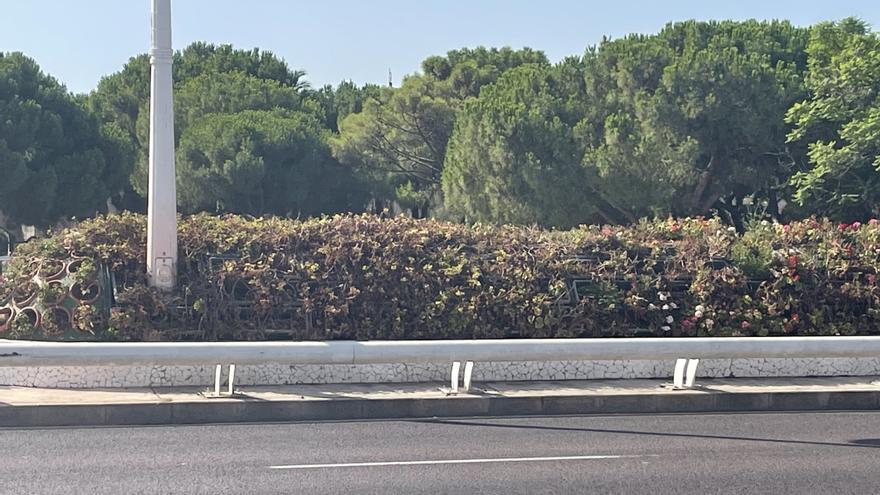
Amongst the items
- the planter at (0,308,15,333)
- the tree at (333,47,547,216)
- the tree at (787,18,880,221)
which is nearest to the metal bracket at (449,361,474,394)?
the planter at (0,308,15,333)

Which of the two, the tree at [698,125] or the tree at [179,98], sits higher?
the tree at [179,98]

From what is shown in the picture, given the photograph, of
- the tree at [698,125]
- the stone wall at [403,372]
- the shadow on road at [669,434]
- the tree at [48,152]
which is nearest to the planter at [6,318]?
the stone wall at [403,372]

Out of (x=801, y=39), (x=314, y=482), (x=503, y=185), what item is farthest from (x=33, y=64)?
(x=314, y=482)

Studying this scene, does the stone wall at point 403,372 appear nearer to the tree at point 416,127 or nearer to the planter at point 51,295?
the planter at point 51,295

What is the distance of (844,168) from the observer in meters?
23.7

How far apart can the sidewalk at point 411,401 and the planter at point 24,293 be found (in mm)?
1584

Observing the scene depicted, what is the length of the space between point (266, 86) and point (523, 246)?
4083 cm

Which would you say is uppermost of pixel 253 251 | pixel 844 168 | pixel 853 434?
pixel 844 168

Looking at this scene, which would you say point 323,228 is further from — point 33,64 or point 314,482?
point 33,64

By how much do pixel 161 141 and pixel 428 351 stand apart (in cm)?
392

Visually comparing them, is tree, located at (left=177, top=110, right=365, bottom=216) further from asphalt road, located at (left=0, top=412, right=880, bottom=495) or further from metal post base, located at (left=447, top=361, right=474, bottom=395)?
asphalt road, located at (left=0, top=412, right=880, bottom=495)

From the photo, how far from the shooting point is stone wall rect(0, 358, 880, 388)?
10.1 metres

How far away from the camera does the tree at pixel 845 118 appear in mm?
22891

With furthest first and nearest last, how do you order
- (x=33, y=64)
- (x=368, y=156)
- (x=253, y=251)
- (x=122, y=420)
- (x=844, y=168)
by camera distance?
(x=368, y=156)
(x=33, y=64)
(x=844, y=168)
(x=253, y=251)
(x=122, y=420)
